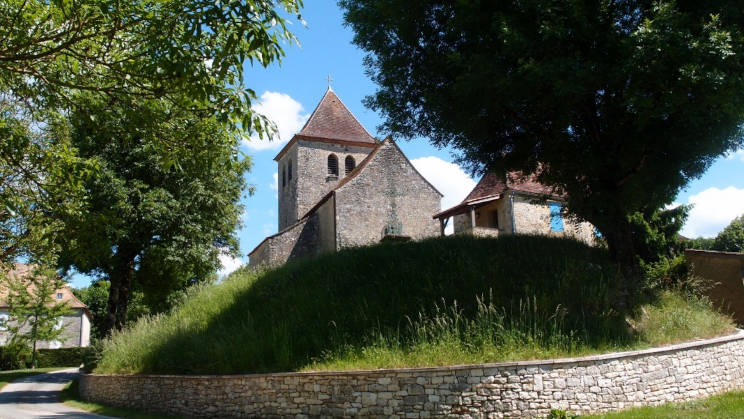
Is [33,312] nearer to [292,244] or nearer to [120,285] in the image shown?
[120,285]

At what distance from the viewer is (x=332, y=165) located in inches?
1484

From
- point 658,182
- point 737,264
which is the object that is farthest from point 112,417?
point 737,264

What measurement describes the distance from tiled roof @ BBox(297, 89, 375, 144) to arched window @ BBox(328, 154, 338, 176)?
1.37 meters

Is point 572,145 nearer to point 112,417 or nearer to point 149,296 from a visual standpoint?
point 112,417

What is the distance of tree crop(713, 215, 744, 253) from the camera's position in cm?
4412

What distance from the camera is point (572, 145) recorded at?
520 inches

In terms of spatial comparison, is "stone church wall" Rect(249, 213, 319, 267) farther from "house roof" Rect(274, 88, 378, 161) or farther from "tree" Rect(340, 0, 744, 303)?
"tree" Rect(340, 0, 744, 303)

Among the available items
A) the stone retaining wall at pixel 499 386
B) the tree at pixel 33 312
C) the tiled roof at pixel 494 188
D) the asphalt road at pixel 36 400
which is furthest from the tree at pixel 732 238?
the tree at pixel 33 312

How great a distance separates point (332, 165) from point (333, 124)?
10.7ft

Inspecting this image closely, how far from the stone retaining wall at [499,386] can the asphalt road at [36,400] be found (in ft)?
18.1

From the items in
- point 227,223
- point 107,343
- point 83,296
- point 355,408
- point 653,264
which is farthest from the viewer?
point 83,296

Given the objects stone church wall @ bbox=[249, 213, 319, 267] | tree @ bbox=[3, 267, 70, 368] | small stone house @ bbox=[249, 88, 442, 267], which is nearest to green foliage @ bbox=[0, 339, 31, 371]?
tree @ bbox=[3, 267, 70, 368]

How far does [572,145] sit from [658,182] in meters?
2.17

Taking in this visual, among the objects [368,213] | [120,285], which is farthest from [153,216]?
[368,213]
